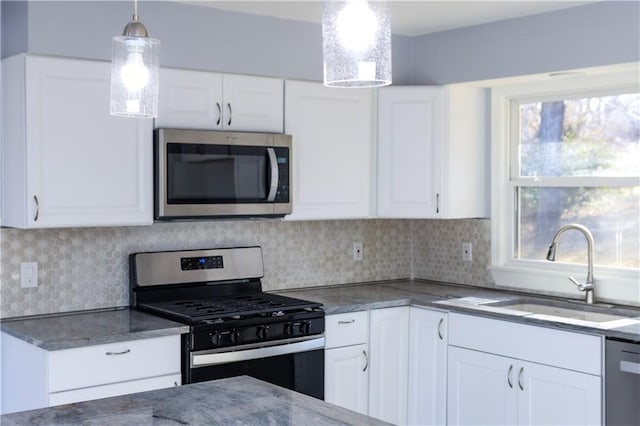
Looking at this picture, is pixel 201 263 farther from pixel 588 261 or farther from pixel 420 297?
pixel 588 261

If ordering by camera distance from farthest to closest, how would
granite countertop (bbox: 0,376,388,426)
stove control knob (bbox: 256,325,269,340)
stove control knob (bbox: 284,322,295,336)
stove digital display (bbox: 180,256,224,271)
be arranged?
stove digital display (bbox: 180,256,224,271) < stove control knob (bbox: 284,322,295,336) < stove control knob (bbox: 256,325,269,340) < granite countertop (bbox: 0,376,388,426)

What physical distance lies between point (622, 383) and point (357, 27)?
238cm

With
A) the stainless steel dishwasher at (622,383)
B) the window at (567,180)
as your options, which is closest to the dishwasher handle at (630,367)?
the stainless steel dishwasher at (622,383)

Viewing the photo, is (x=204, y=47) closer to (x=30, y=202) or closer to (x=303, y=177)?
(x=303, y=177)

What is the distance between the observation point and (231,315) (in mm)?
3615

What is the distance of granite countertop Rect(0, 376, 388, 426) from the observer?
203 cm

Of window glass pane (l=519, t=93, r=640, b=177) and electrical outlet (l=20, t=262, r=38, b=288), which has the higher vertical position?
window glass pane (l=519, t=93, r=640, b=177)

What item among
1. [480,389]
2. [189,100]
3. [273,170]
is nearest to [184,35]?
[189,100]

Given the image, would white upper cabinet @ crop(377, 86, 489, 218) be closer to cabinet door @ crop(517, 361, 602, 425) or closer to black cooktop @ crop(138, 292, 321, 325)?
black cooktop @ crop(138, 292, 321, 325)

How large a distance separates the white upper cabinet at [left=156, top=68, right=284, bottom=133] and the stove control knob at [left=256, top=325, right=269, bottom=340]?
0.99m

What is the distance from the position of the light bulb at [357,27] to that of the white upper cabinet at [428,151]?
2902mm

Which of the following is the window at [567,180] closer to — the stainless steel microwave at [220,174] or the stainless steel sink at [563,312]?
the stainless steel sink at [563,312]

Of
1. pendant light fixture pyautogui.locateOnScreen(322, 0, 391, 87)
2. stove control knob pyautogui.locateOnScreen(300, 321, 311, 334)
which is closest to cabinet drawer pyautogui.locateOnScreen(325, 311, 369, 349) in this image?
stove control knob pyautogui.locateOnScreen(300, 321, 311, 334)

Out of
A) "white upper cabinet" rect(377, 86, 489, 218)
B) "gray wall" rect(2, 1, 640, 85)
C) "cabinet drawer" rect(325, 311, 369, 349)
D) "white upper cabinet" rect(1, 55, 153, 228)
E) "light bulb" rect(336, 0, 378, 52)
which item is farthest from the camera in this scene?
"white upper cabinet" rect(377, 86, 489, 218)
